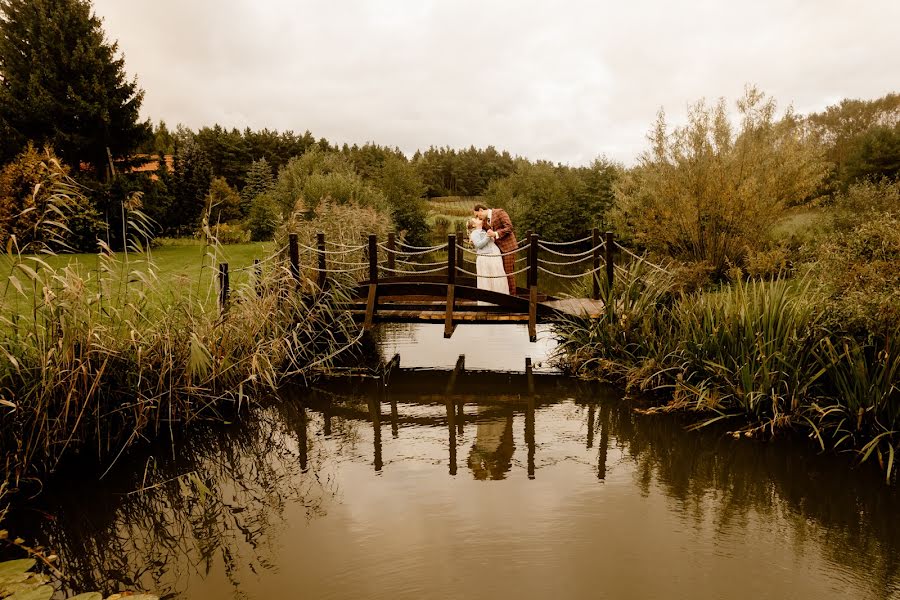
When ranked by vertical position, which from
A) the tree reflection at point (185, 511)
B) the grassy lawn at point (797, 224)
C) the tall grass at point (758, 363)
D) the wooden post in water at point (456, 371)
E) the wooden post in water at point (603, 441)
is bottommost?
the tree reflection at point (185, 511)

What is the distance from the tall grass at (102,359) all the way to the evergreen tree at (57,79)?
1845 centimetres

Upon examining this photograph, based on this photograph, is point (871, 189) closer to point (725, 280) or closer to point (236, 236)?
point (725, 280)

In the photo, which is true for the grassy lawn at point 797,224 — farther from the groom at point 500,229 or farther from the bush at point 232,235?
the bush at point 232,235

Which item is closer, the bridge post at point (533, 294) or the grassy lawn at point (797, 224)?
the bridge post at point (533, 294)

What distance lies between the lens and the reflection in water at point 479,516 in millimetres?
3916

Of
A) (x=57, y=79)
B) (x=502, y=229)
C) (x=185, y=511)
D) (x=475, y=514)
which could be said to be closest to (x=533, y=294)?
(x=502, y=229)

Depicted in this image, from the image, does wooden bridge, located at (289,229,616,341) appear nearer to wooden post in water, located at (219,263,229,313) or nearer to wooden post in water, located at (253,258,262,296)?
wooden post in water, located at (253,258,262,296)

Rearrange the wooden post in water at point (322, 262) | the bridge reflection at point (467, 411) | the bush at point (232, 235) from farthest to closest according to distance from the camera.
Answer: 1. the bush at point (232, 235)
2. the wooden post in water at point (322, 262)
3. the bridge reflection at point (467, 411)

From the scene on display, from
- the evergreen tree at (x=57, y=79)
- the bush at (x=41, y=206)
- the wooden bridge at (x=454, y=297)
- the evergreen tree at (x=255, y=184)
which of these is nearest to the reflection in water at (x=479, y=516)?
the bush at (x=41, y=206)

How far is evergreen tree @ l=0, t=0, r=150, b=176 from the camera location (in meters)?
20.1

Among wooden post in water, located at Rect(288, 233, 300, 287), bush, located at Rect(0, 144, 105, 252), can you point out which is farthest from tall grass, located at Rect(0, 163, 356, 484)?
wooden post in water, located at Rect(288, 233, 300, 287)

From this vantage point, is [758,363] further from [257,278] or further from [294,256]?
[294,256]

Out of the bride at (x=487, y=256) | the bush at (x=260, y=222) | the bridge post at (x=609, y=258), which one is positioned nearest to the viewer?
the bridge post at (x=609, y=258)

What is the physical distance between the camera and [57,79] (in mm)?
20750
